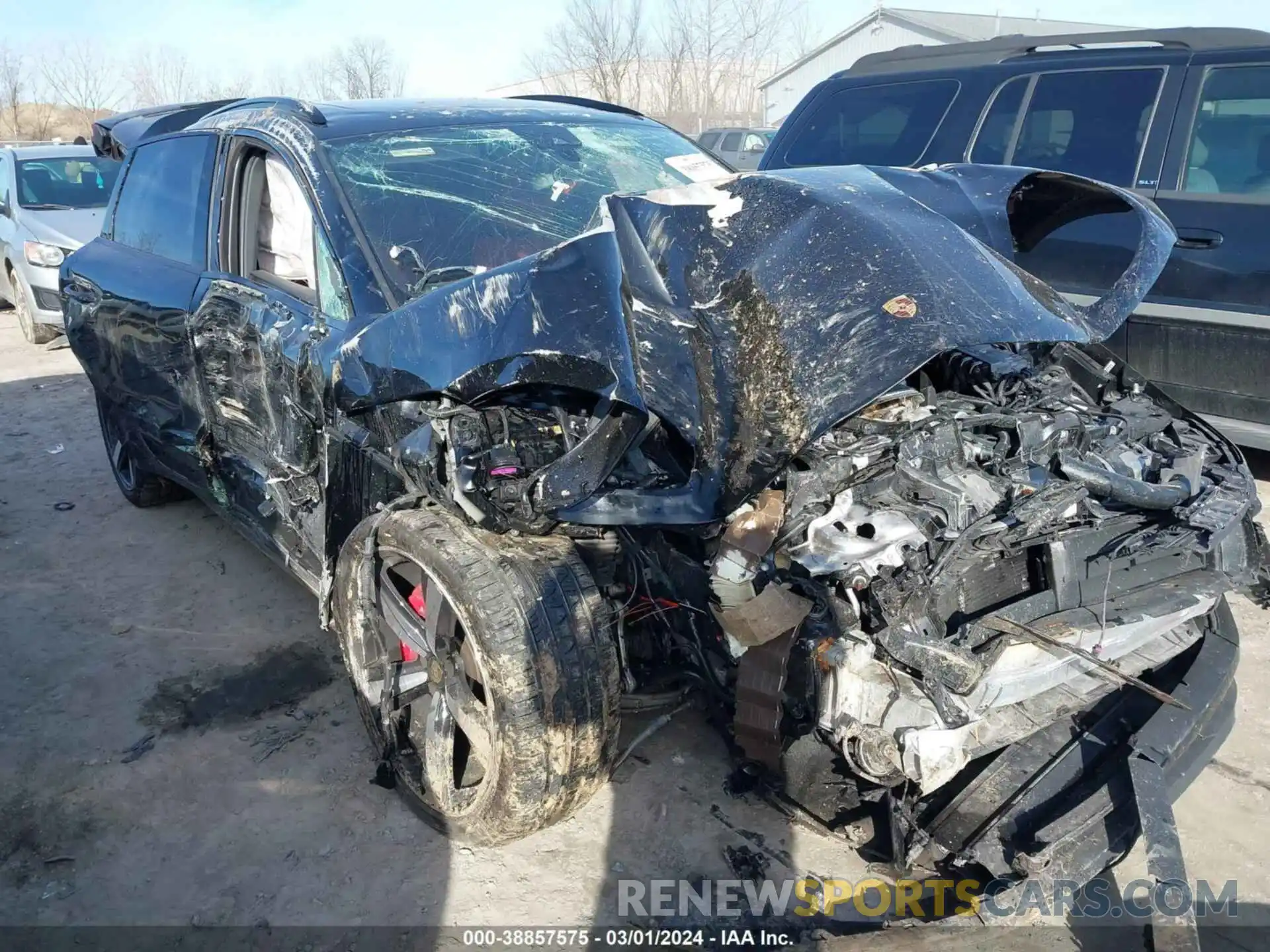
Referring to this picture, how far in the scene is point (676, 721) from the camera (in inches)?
125

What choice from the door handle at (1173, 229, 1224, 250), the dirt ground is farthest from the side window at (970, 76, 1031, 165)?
the dirt ground

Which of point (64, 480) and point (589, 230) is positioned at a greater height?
point (589, 230)

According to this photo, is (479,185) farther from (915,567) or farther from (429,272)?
(915,567)

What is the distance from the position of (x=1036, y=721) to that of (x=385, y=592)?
1799 millimetres

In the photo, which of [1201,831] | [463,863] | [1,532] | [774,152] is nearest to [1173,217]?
[774,152]

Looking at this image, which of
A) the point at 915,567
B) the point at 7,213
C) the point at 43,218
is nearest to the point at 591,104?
the point at 915,567

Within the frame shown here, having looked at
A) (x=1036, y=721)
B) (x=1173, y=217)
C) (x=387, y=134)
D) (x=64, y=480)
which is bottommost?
(x=64, y=480)

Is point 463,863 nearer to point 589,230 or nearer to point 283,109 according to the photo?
point 589,230

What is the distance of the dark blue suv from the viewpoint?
4.36 meters

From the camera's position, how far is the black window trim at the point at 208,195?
3646 millimetres

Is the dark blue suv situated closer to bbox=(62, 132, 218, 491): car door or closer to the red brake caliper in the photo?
the red brake caliper

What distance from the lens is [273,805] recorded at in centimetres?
292

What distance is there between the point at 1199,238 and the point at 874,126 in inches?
78.1

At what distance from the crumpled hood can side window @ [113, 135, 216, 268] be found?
6.16 feet
